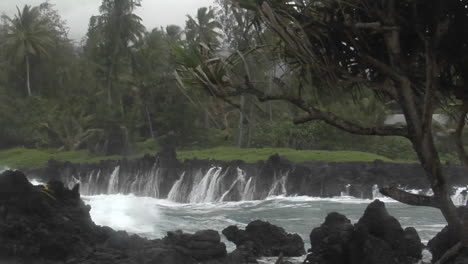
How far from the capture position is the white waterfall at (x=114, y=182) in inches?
1215

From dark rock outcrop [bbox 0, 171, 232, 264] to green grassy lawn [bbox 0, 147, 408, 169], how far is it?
63.6 feet

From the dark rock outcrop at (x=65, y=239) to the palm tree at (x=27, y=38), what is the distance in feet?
122

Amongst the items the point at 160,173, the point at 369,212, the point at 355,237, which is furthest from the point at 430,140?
the point at 160,173

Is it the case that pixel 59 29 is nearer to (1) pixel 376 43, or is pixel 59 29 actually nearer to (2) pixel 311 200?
(2) pixel 311 200

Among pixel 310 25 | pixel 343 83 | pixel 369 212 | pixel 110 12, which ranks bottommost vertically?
pixel 369 212

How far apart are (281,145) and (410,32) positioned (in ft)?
106

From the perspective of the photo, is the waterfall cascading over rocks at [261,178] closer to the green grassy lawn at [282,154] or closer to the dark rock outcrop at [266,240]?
the green grassy lawn at [282,154]

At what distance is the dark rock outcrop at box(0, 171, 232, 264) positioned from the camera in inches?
385

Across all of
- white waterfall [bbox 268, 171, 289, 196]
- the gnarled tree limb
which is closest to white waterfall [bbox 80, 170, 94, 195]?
white waterfall [bbox 268, 171, 289, 196]

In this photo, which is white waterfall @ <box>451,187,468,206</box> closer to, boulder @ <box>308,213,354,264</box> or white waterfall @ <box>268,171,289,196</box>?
white waterfall @ <box>268,171,289,196</box>

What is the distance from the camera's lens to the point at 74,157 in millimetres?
39812

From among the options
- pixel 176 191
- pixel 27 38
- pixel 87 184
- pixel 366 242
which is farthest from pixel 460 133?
pixel 27 38

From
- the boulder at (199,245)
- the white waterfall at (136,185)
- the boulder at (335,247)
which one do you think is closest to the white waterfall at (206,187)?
the white waterfall at (136,185)

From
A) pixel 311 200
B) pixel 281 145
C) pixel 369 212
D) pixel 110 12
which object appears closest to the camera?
pixel 369 212
